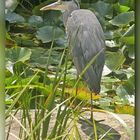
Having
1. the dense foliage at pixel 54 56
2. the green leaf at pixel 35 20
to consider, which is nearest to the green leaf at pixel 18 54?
the dense foliage at pixel 54 56

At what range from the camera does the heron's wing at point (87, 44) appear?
177cm

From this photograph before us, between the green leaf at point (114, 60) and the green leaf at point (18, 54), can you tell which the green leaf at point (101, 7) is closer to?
the green leaf at point (114, 60)

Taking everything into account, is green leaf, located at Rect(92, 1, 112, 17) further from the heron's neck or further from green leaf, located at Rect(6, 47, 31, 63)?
green leaf, located at Rect(6, 47, 31, 63)

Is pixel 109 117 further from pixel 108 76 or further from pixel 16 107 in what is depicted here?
pixel 16 107

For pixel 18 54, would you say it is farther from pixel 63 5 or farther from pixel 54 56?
pixel 63 5

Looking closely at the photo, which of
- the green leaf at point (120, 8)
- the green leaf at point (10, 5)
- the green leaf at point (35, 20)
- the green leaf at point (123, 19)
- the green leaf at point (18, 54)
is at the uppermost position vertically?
the green leaf at point (10, 5)

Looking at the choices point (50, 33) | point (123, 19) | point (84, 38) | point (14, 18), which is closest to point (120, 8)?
point (123, 19)

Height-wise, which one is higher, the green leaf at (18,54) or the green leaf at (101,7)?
the green leaf at (101,7)

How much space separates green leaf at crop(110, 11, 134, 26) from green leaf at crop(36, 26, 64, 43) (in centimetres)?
25

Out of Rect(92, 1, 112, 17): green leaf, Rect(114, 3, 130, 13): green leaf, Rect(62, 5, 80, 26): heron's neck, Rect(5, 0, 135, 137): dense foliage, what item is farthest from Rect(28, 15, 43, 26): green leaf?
Rect(114, 3, 130, 13): green leaf

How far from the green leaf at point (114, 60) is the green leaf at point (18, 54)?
1.18 feet

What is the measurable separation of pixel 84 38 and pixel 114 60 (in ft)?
0.57

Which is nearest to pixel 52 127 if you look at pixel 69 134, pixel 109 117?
pixel 69 134

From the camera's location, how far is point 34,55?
1748mm
